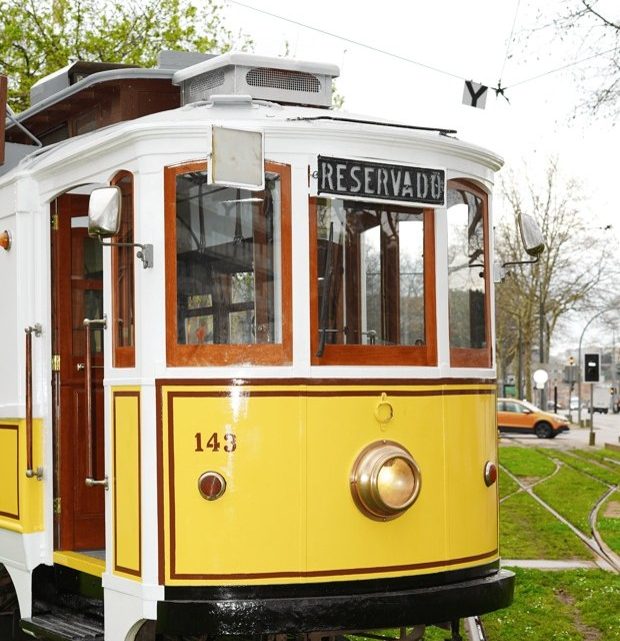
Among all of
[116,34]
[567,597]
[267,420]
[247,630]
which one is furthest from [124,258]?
[116,34]

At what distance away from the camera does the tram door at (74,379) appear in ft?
21.1

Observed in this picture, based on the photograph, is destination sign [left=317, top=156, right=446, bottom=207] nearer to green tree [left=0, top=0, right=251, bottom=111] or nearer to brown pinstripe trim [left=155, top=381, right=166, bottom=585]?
brown pinstripe trim [left=155, top=381, right=166, bottom=585]

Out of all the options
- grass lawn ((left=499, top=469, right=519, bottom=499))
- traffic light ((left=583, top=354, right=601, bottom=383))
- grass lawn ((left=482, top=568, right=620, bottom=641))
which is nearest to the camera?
grass lawn ((left=482, top=568, right=620, bottom=641))

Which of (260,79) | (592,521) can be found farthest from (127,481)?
(592,521)

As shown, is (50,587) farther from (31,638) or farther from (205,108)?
(205,108)

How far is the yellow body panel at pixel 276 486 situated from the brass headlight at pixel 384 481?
0.04 m

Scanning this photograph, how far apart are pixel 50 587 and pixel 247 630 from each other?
5.71 ft

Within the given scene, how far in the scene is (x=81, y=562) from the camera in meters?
6.09

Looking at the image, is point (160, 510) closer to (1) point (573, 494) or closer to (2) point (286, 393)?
(2) point (286, 393)

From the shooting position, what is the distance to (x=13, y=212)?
6559 millimetres

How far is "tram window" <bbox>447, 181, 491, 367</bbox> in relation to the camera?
5996 millimetres

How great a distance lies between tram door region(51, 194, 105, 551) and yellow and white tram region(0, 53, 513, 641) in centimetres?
22

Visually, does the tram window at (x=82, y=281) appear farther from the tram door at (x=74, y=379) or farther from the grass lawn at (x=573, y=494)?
the grass lawn at (x=573, y=494)

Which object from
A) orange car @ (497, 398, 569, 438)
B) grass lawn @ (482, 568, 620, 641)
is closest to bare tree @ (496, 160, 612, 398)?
orange car @ (497, 398, 569, 438)
